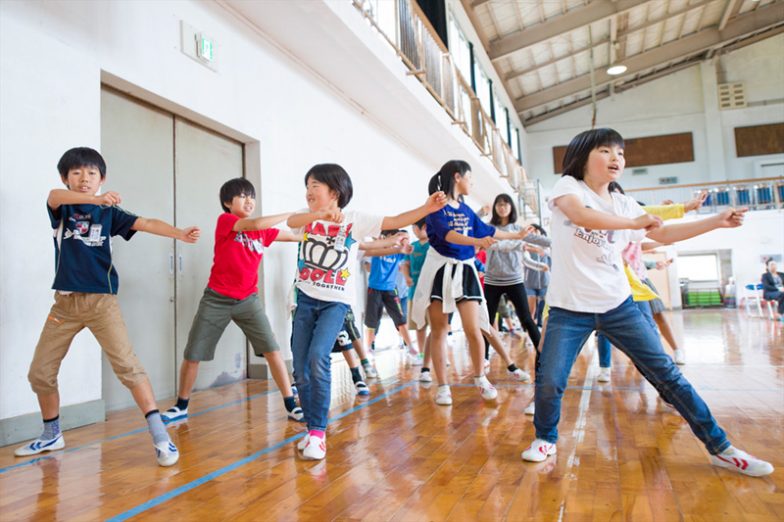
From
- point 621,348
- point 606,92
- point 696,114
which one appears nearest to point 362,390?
point 621,348

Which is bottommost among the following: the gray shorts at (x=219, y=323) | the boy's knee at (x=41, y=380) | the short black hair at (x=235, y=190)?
the boy's knee at (x=41, y=380)

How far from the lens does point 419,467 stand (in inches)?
82.4

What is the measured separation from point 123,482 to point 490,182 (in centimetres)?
1113

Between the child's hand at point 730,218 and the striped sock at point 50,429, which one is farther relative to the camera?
the striped sock at point 50,429

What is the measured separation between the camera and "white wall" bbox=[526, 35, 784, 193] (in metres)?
19.0

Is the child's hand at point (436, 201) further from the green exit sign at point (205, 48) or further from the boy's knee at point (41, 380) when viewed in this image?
the green exit sign at point (205, 48)

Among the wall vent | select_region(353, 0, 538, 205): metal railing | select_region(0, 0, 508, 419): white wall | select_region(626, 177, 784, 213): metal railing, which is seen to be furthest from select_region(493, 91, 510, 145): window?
the wall vent

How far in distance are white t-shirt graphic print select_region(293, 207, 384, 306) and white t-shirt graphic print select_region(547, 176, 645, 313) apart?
2.70 feet

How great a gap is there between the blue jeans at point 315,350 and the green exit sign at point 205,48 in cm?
257

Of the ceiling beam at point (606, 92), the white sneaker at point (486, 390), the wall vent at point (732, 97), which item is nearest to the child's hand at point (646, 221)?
the white sneaker at point (486, 390)

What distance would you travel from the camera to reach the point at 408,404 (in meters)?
3.39

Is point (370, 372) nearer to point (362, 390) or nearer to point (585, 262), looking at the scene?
point (362, 390)

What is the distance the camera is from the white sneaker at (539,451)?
2105 millimetres

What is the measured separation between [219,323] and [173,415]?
58 cm
